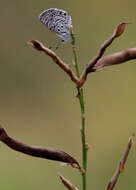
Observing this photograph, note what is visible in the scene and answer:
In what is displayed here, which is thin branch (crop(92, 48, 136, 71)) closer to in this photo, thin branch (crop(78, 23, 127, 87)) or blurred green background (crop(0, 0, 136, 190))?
thin branch (crop(78, 23, 127, 87))

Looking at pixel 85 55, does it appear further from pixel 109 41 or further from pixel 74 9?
pixel 109 41

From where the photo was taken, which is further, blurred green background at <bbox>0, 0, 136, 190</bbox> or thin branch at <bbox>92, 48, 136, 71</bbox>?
blurred green background at <bbox>0, 0, 136, 190</bbox>

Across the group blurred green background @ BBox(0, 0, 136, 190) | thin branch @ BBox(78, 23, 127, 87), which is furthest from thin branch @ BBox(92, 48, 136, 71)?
blurred green background @ BBox(0, 0, 136, 190)

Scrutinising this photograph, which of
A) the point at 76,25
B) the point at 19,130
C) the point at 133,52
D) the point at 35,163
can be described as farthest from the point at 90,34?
the point at 133,52

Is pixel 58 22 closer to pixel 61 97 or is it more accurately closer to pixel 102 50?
pixel 102 50

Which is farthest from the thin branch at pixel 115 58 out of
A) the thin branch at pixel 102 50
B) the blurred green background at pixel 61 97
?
the blurred green background at pixel 61 97

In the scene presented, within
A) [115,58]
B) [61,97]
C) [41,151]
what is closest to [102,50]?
[115,58]
